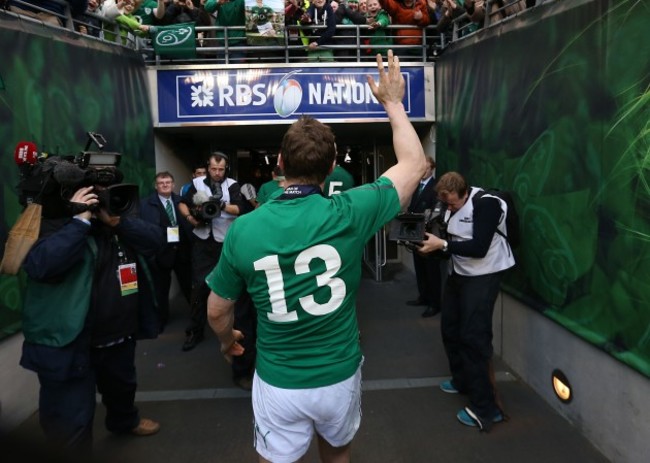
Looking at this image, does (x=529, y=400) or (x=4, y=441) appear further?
(x=529, y=400)

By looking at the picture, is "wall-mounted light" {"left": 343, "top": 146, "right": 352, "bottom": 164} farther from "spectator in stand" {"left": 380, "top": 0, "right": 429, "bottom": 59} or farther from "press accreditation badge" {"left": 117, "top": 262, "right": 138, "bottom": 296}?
"press accreditation badge" {"left": 117, "top": 262, "right": 138, "bottom": 296}

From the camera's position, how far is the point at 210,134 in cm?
845

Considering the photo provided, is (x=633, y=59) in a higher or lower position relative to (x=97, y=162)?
higher

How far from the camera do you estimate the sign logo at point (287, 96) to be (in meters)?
7.27

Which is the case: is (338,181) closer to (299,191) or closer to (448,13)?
(299,191)

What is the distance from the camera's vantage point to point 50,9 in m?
5.01

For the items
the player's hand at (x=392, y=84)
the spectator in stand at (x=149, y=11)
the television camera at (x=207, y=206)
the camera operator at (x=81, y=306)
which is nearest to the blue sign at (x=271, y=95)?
the spectator in stand at (x=149, y=11)

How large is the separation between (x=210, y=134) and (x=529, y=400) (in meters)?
6.40

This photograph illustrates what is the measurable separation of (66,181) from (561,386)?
3.49 metres

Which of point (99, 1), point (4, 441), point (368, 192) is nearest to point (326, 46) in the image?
point (99, 1)

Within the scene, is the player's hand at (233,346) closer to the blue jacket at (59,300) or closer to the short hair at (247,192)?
the blue jacket at (59,300)

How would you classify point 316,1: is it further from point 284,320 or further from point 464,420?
point 284,320

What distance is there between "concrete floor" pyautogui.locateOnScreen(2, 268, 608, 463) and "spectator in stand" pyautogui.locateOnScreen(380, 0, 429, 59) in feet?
14.8

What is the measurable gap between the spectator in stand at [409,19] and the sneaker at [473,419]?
5.43 m
